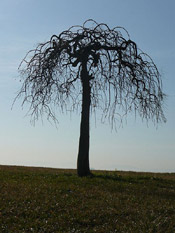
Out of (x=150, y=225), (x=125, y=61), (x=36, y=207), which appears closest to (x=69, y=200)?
(x=36, y=207)

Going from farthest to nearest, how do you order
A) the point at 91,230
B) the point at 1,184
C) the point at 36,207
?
the point at 1,184, the point at 36,207, the point at 91,230

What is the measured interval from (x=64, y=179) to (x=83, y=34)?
9.43 metres

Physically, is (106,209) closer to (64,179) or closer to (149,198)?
(149,198)

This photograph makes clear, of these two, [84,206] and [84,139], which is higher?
[84,139]

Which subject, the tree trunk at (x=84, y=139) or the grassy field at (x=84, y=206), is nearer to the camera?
the grassy field at (x=84, y=206)

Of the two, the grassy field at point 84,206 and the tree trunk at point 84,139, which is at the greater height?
the tree trunk at point 84,139

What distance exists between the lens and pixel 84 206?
549 inches

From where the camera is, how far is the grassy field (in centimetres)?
1208

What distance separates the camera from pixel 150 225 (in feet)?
40.6

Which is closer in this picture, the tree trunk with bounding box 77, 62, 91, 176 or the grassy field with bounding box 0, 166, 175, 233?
the grassy field with bounding box 0, 166, 175, 233

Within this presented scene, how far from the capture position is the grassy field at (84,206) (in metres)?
12.1

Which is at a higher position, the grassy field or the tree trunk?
the tree trunk

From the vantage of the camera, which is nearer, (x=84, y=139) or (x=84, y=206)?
(x=84, y=206)

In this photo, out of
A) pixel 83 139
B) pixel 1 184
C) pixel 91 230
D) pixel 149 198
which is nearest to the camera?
pixel 91 230
